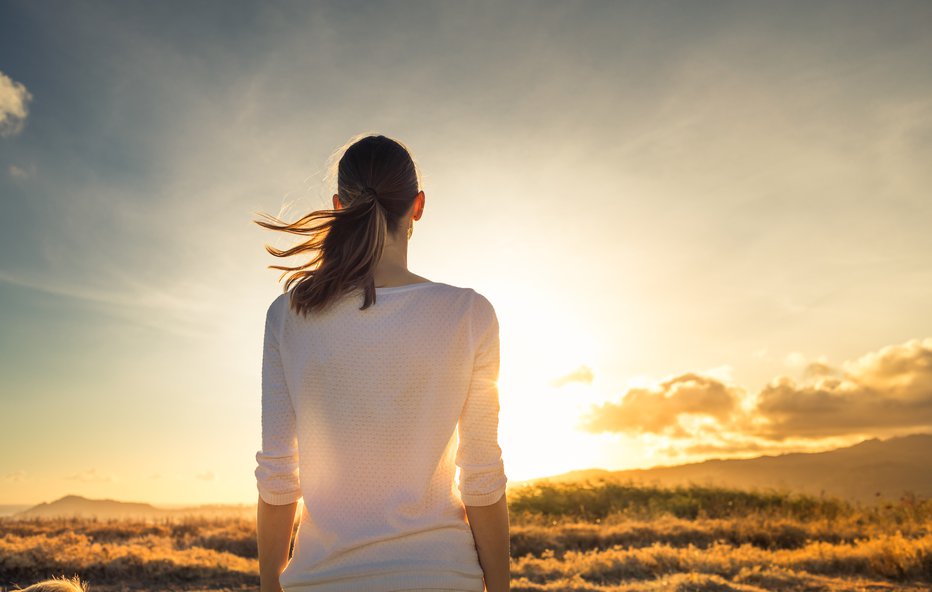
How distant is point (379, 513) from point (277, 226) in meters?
0.97

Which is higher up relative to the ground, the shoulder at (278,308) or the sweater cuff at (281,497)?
the shoulder at (278,308)

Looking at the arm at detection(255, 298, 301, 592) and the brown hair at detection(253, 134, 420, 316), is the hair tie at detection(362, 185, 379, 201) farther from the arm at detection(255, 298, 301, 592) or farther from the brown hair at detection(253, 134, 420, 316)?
the arm at detection(255, 298, 301, 592)

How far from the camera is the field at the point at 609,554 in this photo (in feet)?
26.8

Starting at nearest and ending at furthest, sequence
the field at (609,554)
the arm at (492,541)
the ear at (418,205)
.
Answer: the arm at (492,541) → the ear at (418,205) → the field at (609,554)

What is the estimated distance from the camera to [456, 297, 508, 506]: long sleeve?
1.98m

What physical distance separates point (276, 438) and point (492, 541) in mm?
694

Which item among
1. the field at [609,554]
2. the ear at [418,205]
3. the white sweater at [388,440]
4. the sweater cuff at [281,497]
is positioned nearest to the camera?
the white sweater at [388,440]

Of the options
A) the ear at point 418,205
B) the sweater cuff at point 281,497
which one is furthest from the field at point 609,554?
the ear at point 418,205

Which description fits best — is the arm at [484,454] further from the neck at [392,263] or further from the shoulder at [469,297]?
the neck at [392,263]

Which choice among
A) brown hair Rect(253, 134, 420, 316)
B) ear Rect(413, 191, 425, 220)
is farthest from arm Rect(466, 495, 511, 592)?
ear Rect(413, 191, 425, 220)

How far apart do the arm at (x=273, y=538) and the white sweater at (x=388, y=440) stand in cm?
15

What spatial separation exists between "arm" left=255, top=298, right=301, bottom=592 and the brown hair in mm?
224

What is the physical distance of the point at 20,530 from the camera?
11039 millimetres

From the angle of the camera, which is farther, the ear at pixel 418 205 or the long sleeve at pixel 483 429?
the ear at pixel 418 205
